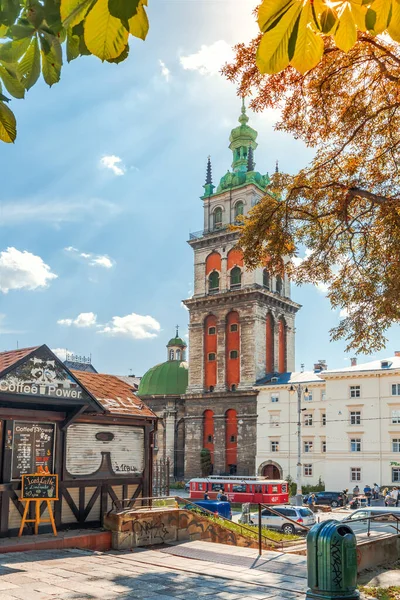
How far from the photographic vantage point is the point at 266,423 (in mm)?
59938

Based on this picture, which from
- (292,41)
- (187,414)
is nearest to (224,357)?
(187,414)

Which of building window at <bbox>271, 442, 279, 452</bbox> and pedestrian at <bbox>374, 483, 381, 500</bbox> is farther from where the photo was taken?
building window at <bbox>271, 442, 279, 452</bbox>

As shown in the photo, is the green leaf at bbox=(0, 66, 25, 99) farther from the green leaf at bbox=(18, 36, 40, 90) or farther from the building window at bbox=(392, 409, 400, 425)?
the building window at bbox=(392, 409, 400, 425)

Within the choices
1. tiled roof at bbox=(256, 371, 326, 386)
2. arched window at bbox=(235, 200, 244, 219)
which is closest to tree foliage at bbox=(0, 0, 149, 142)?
tiled roof at bbox=(256, 371, 326, 386)

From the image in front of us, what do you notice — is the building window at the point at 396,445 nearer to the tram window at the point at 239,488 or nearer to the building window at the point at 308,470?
the building window at the point at 308,470

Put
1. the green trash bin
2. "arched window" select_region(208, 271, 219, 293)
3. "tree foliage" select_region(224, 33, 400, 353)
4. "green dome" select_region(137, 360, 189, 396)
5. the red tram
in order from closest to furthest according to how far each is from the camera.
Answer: the green trash bin, "tree foliage" select_region(224, 33, 400, 353), the red tram, "arched window" select_region(208, 271, 219, 293), "green dome" select_region(137, 360, 189, 396)

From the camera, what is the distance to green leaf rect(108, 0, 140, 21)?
8.00 ft

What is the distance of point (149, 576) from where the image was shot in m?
12.0

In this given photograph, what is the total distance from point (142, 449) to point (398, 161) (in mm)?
11321

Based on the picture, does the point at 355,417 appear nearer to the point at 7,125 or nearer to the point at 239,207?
the point at 239,207

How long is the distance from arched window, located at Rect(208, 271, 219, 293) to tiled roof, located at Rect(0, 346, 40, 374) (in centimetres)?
5277

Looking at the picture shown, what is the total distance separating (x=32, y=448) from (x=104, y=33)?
596 inches

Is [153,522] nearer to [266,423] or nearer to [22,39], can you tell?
[22,39]

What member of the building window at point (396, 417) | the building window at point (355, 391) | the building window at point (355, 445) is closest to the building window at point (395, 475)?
the building window at point (355, 445)
